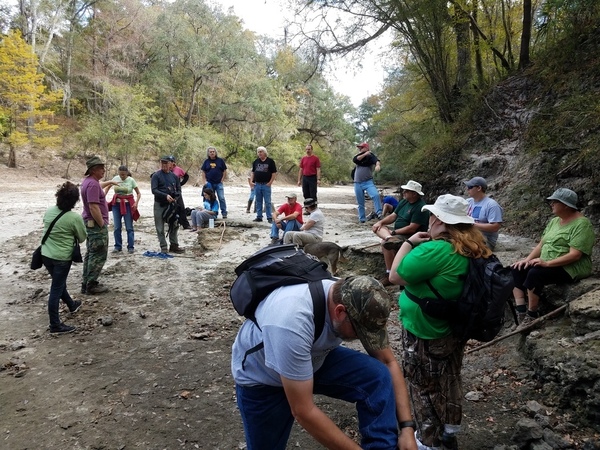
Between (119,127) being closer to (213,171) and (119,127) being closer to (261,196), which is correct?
(213,171)

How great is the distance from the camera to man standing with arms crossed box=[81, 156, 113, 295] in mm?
5633

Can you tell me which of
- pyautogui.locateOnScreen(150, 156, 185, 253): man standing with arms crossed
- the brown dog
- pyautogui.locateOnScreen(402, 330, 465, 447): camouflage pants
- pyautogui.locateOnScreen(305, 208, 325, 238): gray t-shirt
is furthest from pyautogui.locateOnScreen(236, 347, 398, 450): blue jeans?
pyautogui.locateOnScreen(150, 156, 185, 253): man standing with arms crossed

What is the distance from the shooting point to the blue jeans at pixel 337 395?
1721mm

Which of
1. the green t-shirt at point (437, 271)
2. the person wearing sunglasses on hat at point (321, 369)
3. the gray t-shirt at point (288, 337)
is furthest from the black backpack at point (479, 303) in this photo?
the gray t-shirt at point (288, 337)

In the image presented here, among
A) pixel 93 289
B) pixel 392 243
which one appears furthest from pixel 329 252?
pixel 93 289

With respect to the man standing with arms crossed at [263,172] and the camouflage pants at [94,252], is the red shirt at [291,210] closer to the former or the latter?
the man standing with arms crossed at [263,172]

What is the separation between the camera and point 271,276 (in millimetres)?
1684

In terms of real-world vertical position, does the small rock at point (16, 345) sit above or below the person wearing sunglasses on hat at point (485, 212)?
below

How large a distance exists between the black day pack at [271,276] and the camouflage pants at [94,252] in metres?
4.70

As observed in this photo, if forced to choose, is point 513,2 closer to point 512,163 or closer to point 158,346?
point 512,163

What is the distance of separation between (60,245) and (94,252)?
1.14m

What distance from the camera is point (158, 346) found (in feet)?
14.5

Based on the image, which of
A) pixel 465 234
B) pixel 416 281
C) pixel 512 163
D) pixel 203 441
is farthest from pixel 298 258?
pixel 512 163

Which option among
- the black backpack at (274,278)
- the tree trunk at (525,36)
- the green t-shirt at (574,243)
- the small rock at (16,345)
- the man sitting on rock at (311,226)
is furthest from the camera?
the tree trunk at (525,36)
